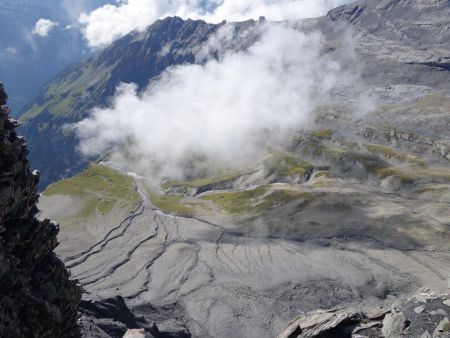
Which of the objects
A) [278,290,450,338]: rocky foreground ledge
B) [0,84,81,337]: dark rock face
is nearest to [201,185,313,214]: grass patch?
[278,290,450,338]: rocky foreground ledge

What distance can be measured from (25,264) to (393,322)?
29.3 metres

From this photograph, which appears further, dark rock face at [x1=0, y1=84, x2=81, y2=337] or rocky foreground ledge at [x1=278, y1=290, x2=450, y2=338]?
rocky foreground ledge at [x1=278, y1=290, x2=450, y2=338]

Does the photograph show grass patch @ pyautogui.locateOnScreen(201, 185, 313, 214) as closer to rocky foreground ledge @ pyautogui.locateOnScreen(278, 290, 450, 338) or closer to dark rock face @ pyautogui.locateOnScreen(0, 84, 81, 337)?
rocky foreground ledge @ pyautogui.locateOnScreen(278, 290, 450, 338)

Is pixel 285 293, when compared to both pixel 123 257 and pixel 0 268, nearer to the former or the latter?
pixel 123 257

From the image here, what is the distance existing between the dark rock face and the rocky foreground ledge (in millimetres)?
21156

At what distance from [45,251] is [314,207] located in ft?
454

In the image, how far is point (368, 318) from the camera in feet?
141

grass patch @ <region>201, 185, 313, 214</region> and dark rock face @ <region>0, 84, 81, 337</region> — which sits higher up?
dark rock face @ <region>0, 84, 81, 337</region>

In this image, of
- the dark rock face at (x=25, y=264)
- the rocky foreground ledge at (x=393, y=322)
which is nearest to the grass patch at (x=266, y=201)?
the rocky foreground ledge at (x=393, y=322)

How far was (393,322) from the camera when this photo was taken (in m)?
38.1

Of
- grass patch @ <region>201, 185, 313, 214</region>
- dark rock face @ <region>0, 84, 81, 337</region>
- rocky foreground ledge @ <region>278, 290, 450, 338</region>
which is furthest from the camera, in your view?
grass patch @ <region>201, 185, 313, 214</region>

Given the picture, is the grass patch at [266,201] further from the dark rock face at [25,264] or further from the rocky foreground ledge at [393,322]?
the dark rock face at [25,264]

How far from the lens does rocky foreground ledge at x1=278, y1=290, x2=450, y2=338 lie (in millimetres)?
36500

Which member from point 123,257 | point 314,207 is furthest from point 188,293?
point 314,207
